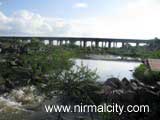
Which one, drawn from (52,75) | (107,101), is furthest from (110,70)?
(107,101)

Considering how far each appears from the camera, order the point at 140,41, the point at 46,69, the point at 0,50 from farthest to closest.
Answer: the point at 140,41 → the point at 0,50 → the point at 46,69

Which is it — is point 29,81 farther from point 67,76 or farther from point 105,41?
point 105,41

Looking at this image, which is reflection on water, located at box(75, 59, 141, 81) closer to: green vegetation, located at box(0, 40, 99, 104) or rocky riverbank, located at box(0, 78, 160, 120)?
green vegetation, located at box(0, 40, 99, 104)

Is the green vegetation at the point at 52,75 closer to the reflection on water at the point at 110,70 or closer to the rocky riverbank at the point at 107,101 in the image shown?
the rocky riverbank at the point at 107,101

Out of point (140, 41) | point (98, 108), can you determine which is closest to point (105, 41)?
point (140, 41)

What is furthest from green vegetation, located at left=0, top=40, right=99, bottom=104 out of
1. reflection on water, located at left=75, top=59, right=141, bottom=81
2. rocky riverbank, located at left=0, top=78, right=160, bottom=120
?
reflection on water, located at left=75, top=59, right=141, bottom=81

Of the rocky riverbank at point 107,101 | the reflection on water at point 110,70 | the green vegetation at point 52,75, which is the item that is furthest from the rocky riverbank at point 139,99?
the reflection on water at point 110,70

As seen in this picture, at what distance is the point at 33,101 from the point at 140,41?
6648 centimetres

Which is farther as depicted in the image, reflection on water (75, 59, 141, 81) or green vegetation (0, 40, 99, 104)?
reflection on water (75, 59, 141, 81)

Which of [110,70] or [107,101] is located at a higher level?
[107,101]

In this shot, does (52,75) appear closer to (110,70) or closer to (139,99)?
(139,99)

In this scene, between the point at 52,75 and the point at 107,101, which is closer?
the point at 107,101

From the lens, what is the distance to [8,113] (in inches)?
374

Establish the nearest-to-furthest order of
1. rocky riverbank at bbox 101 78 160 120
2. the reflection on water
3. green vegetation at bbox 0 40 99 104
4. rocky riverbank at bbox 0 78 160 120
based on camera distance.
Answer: rocky riverbank at bbox 101 78 160 120 → rocky riverbank at bbox 0 78 160 120 → green vegetation at bbox 0 40 99 104 → the reflection on water
